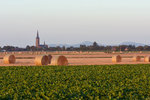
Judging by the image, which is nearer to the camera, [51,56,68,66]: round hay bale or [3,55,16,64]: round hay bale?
[51,56,68,66]: round hay bale

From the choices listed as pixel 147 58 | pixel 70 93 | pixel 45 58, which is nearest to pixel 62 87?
pixel 70 93

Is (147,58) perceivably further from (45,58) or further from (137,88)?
(137,88)

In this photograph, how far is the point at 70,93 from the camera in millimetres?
14062

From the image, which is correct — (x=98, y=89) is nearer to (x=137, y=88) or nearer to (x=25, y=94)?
(x=137, y=88)

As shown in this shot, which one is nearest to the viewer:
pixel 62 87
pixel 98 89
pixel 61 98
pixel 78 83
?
pixel 61 98

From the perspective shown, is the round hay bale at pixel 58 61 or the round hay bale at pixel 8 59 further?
the round hay bale at pixel 8 59

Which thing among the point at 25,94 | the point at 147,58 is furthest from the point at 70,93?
the point at 147,58

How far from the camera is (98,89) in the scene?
14.9 metres

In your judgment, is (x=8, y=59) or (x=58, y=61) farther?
(x=8, y=59)

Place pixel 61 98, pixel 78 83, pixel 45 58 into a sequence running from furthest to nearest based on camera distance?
1. pixel 45 58
2. pixel 78 83
3. pixel 61 98

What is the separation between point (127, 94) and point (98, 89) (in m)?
1.75

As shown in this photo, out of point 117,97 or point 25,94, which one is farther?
point 25,94

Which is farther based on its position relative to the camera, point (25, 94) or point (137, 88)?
point (137, 88)

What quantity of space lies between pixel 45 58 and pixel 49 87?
22.9 m
